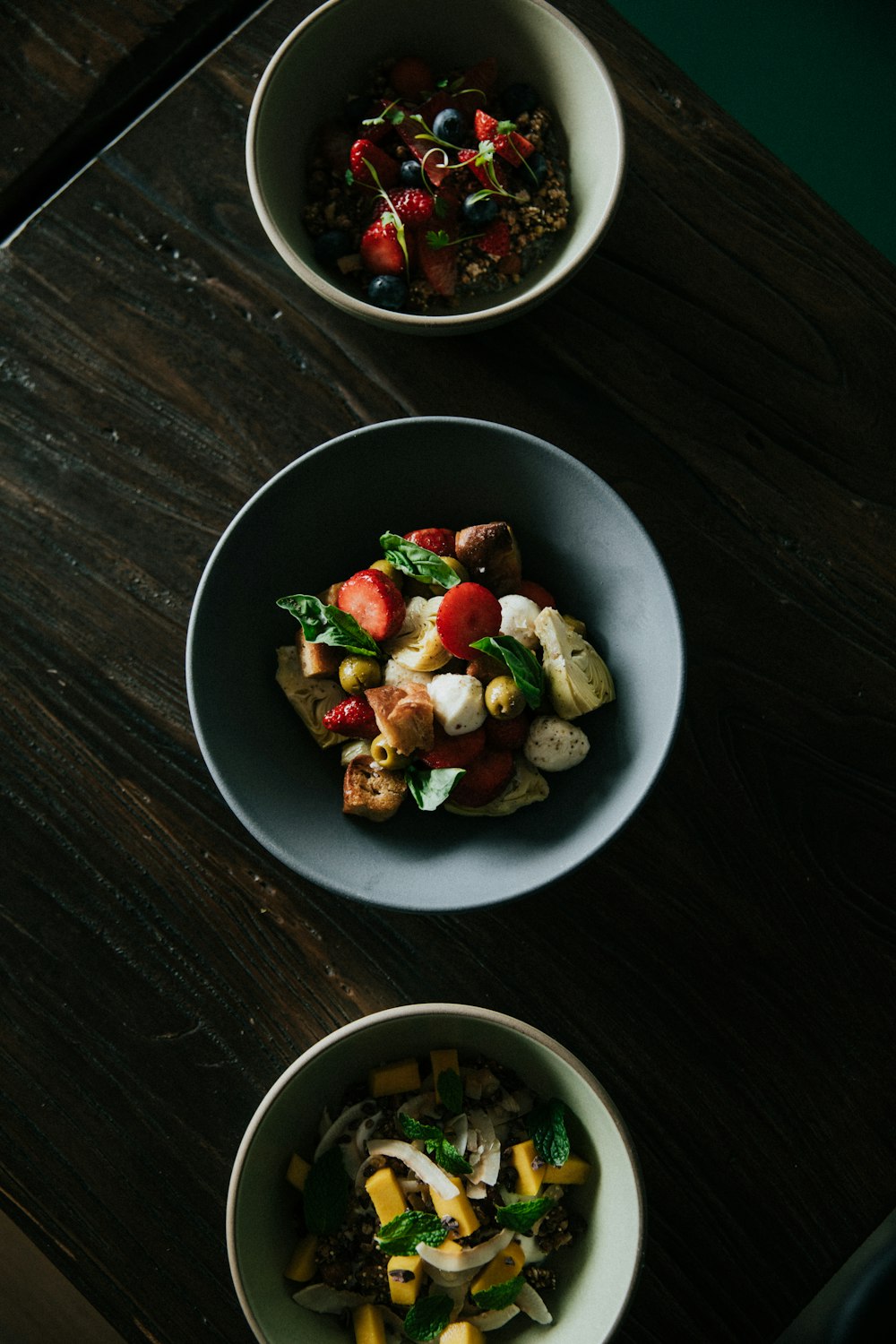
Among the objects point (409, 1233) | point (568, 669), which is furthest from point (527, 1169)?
point (568, 669)

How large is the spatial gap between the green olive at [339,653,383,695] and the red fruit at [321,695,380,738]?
1cm

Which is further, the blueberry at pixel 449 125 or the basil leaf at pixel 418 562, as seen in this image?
the blueberry at pixel 449 125

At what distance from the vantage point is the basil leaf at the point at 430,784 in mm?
1061

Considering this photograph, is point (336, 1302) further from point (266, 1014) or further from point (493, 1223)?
point (266, 1014)

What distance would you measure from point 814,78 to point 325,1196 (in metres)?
2.22

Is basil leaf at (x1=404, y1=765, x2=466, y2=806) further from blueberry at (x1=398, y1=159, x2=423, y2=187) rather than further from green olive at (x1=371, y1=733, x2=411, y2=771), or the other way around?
blueberry at (x1=398, y1=159, x2=423, y2=187)

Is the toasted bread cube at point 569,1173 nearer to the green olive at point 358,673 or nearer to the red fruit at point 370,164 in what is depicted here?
the green olive at point 358,673

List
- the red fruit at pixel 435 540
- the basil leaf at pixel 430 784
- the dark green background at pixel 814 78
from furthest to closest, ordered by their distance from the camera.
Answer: the dark green background at pixel 814 78
the red fruit at pixel 435 540
the basil leaf at pixel 430 784

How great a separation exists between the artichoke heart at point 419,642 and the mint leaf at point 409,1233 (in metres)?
0.60

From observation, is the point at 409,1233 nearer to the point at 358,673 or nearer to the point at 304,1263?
the point at 304,1263

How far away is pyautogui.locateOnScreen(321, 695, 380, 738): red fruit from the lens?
3.73 ft

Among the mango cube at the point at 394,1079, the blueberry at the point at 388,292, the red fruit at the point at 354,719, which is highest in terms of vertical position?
the blueberry at the point at 388,292

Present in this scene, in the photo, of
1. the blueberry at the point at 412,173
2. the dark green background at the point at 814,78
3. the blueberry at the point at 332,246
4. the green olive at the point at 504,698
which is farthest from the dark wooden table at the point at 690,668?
the dark green background at the point at 814,78

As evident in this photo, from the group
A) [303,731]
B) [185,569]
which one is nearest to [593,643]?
[303,731]
